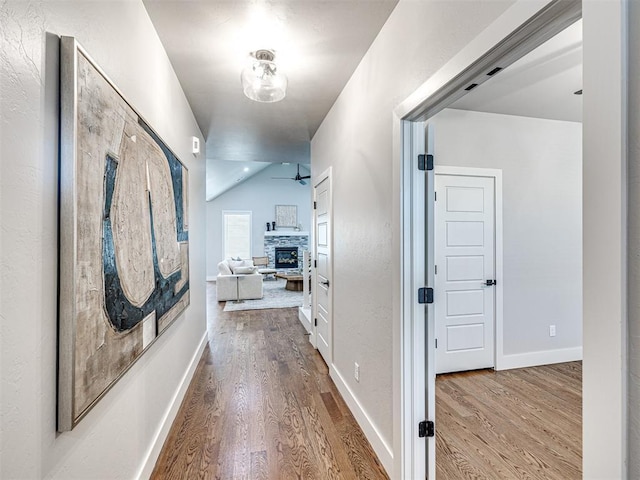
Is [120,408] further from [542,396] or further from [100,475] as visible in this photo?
[542,396]

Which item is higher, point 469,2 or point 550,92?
point 550,92

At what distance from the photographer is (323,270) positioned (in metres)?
3.39

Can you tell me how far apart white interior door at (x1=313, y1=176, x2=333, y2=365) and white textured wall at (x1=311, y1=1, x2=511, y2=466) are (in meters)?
0.21

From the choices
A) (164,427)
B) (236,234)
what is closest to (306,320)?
(164,427)

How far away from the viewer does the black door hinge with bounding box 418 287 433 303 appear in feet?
5.25

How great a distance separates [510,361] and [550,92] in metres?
2.53

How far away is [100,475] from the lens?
1.17 m

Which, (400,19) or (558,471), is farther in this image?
(558,471)

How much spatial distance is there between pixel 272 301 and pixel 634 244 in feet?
20.3

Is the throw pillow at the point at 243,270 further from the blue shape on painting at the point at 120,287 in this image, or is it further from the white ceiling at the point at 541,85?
the white ceiling at the point at 541,85

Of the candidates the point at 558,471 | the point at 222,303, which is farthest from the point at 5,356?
the point at 222,303

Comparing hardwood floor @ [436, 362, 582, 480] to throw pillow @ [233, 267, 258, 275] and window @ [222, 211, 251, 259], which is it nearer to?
throw pillow @ [233, 267, 258, 275]

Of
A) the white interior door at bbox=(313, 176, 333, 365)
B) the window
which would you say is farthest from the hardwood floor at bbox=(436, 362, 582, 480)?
the window

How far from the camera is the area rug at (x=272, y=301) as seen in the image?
5953mm
